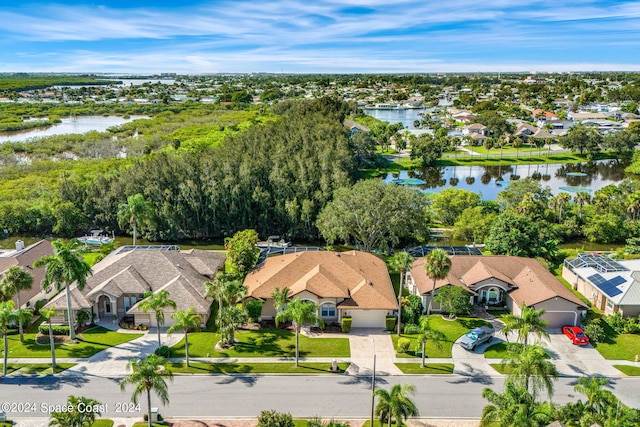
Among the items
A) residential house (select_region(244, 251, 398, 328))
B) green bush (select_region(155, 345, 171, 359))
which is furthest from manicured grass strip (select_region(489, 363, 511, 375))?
green bush (select_region(155, 345, 171, 359))

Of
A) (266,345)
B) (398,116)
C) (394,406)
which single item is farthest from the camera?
(398,116)

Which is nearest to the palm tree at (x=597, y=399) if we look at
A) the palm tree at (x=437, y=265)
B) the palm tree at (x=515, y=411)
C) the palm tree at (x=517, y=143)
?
the palm tree at (x=515, y=411)

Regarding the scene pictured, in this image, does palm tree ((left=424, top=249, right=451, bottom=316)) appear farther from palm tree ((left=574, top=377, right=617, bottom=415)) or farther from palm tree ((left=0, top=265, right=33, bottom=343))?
palm tree ((left=0, top=265, right=33, bottom=343))

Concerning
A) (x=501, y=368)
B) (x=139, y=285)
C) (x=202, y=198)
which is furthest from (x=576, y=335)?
(x=202, y=198)

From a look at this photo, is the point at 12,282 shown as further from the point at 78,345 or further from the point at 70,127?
the point at 70,127

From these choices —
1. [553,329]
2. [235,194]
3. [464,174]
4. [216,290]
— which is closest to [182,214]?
[235,194]

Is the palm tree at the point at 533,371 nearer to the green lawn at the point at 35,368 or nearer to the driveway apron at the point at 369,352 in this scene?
the driveway apron at the point at 369,352
